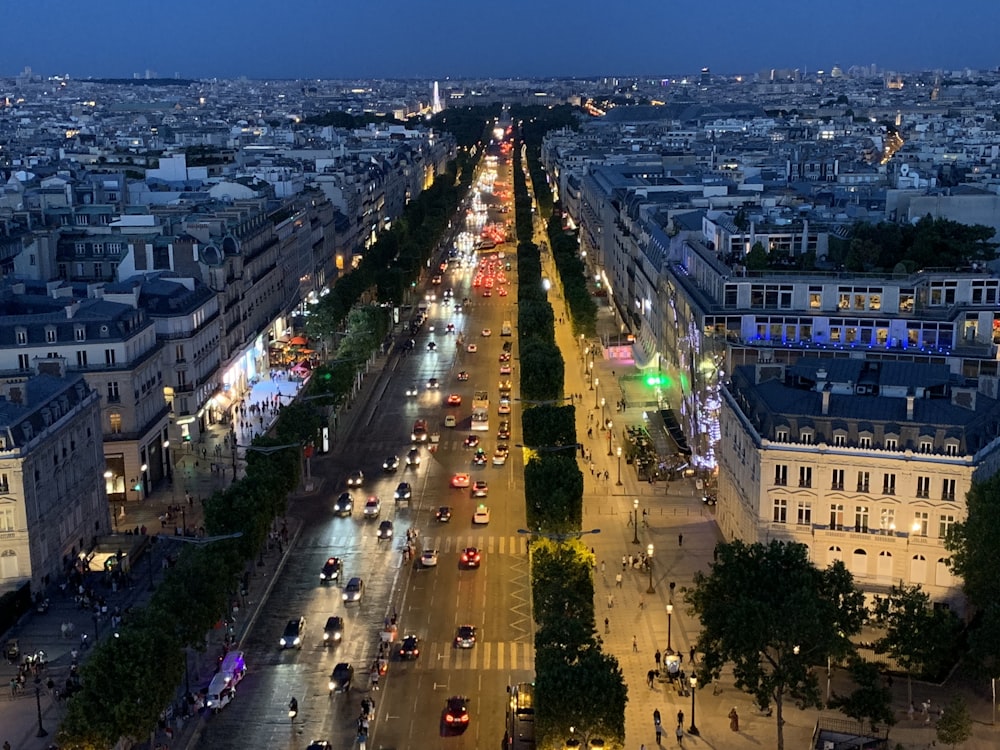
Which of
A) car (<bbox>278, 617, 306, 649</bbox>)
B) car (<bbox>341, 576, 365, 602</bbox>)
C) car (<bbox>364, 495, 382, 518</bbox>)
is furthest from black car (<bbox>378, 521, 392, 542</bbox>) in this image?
car (<bbox>278, 617, 306, 649</bbox>)

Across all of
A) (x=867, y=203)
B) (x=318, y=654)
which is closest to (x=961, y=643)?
(x=318, y=654)

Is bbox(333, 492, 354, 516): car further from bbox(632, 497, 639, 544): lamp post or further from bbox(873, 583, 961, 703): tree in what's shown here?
bbox(873, 583, 961, 703): tree

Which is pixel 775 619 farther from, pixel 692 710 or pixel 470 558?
pixel 470 558

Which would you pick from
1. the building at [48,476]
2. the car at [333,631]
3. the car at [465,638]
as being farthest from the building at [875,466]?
the building at [48,476]

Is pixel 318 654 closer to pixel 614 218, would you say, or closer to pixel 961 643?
pixel 961 643

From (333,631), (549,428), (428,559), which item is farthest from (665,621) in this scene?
(549,428)

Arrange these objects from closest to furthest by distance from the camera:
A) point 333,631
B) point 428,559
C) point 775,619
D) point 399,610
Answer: point 775,619
point 333,631
point 399,610
point 428,559
